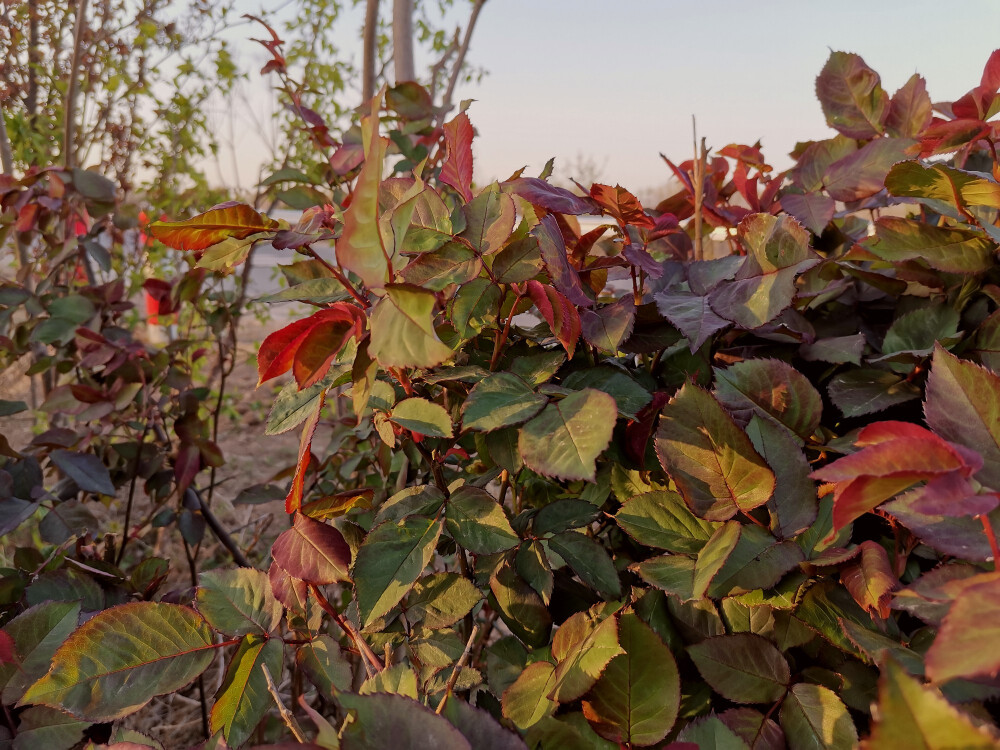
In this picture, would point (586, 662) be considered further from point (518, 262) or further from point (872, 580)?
point (518, 262)

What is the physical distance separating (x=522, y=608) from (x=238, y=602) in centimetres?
24

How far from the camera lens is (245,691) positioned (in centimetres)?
49

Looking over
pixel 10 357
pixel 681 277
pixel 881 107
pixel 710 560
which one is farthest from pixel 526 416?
pixel 10 357

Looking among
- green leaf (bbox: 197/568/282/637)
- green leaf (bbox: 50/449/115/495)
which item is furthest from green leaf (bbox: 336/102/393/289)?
green leaf (bbox: 50/449/115/495)

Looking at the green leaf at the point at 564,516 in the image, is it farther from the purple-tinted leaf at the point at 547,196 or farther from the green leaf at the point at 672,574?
the purple-tinted leaf at the point at 547,196

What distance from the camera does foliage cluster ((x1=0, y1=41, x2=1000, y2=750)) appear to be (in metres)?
0.41

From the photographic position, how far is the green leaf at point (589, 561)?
56cm

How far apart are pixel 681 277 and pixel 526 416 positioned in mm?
424

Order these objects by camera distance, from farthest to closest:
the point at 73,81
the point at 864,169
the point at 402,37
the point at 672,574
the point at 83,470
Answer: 1. the point at 402,37
2. the point at 73,81
3. the point at 83,470
4. the point at 864,169
5. the point at 672,574

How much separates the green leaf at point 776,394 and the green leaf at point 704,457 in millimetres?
75

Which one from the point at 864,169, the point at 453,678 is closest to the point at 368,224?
the point at 453,678

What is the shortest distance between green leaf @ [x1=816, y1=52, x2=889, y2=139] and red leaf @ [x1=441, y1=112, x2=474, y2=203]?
1.78ft

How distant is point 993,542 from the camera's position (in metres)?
0.34

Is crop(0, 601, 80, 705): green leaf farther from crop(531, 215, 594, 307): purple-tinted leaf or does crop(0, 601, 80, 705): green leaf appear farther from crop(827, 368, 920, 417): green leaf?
crop(827, 368, 920, 417): green leaf
